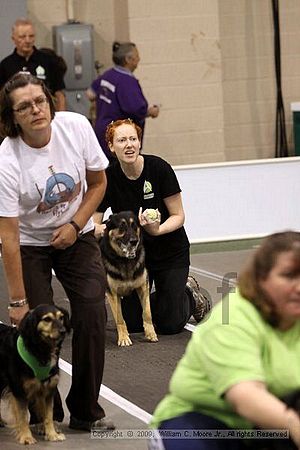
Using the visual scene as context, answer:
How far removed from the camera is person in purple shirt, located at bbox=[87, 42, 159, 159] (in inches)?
→ 350

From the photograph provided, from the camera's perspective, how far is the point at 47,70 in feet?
30.7

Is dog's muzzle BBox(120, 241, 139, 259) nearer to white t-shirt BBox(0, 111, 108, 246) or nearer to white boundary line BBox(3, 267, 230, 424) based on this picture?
white boundary line BBox(3, 267, 230, 424)

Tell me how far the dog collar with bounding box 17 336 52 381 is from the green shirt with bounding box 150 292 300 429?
55.1 inches

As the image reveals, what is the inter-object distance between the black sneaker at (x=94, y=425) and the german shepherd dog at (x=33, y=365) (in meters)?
0.11

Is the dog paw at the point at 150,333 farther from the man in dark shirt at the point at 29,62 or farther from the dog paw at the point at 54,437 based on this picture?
the man in dark shirt at the point at 29,62

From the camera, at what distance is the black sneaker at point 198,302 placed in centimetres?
589

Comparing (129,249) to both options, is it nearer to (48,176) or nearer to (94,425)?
(94,425)

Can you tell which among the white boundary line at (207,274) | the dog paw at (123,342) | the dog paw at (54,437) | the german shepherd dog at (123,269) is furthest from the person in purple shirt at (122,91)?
the dog paw at (54,437)

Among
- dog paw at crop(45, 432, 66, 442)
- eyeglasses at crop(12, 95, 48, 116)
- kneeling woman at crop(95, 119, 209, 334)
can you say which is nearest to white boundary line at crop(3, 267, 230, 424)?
dog paw at crop(45, 432, 66, 442)

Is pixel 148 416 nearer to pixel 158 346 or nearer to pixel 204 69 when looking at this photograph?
pixel 158 346

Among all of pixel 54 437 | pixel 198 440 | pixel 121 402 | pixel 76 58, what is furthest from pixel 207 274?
pixel 198 440

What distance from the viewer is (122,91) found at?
29.5 ft

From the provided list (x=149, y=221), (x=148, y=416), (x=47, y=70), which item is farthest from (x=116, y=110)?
(x=148, y=416)

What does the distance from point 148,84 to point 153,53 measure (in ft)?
1.01
